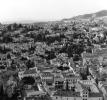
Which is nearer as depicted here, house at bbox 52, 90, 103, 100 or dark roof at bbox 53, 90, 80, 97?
house at bbox 52, 90, 103, 100

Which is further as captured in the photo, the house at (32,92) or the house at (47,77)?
the house at (47,77)

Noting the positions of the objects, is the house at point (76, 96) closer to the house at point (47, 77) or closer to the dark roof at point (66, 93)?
the dark roof at point (66, 93)

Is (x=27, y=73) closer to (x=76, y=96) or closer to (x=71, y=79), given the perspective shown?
(x=71, y=79)

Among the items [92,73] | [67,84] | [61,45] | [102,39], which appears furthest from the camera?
[102,39]

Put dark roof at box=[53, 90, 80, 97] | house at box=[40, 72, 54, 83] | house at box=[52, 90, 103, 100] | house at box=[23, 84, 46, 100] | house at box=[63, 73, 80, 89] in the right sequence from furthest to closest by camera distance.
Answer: house at box=[40, 72, 54, 83] → house at box=[63, 73, 80, 89] → house at box=[23, 84, 46, 100] → dark roof at box=[53, 90, 80, 97] → house at box=[52, 90, 103, 100]

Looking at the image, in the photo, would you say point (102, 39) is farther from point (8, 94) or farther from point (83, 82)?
point (8, 94)

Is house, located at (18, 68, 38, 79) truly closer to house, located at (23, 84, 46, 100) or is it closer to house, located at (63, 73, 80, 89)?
house, located at (63, 73, 80, 89)

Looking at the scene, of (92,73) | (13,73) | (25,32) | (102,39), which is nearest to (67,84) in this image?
(92,73)

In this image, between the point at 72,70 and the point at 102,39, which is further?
the point at 102,39

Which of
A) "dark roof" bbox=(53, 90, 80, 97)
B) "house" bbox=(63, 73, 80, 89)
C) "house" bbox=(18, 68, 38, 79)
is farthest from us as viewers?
"house" bbox=(18, 68, 38, 79)

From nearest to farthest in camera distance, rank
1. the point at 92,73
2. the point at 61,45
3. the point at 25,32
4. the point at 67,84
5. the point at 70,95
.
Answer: the point at 70,95
the point at 67,84
the point at 92,73
the point at 61,45
the point at 25,32

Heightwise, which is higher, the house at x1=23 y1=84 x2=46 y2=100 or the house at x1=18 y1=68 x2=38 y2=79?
the house at x1=18 y1=68 x2=38 y2=79
